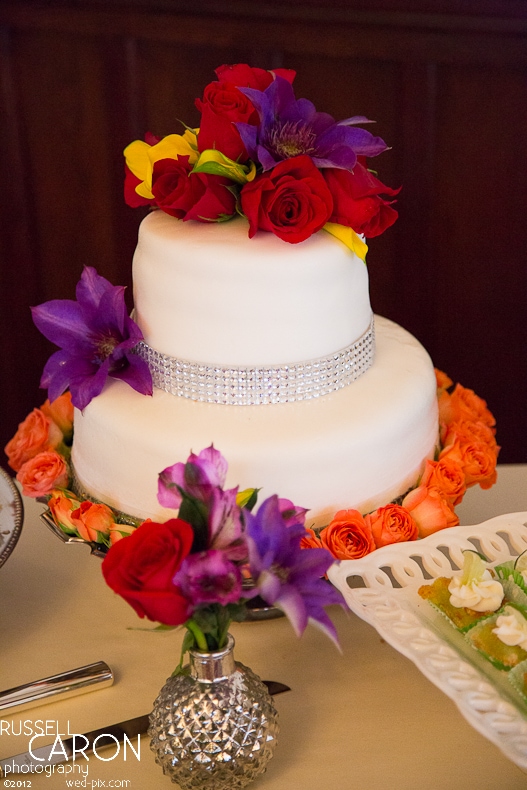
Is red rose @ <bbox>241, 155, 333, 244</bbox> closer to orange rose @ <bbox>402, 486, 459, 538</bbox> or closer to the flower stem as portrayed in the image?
orange rose @ <bbox>402, 486, 459, 538</bbox>

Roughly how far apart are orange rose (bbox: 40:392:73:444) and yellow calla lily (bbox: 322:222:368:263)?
0.57m

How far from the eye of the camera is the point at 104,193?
2.53 metres

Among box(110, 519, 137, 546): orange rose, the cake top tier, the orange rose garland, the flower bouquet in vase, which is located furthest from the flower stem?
the cake top tier

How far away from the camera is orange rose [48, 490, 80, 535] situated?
132 centimetres

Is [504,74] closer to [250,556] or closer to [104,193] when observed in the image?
[104,193]

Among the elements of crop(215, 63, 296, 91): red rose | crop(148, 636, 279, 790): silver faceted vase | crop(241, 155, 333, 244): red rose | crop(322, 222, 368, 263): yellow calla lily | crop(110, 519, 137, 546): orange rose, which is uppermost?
crop(215, 63, 296, 91): red rose

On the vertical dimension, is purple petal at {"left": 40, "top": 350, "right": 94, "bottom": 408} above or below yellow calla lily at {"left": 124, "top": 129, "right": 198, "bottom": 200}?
below

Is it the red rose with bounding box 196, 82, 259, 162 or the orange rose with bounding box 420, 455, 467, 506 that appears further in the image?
the orange rose with bounding box 420, 455, 467, 506

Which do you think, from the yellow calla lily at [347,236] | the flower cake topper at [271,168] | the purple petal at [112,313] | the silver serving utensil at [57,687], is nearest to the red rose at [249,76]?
the flower cake topper at [271,168]

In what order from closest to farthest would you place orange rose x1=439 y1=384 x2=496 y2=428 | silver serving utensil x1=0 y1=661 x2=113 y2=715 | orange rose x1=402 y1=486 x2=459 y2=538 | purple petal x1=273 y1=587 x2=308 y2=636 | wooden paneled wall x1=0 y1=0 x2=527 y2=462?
purple petal x1=273 y1=587 x2=308 y2=636 → silver serving utensil x1=0 y1=661 x2=113 y2=715 → orange rose x1=402 y1=486 x2=459 y2=538 → orange rose x1=439 y1=384 x2=496 y2=428 → wooden paneled wall x1=0 y1=0 x2=527 y2=462

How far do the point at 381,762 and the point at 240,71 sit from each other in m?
0.96

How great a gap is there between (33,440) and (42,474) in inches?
4.0

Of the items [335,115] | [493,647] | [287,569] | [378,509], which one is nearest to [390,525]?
[378,509]

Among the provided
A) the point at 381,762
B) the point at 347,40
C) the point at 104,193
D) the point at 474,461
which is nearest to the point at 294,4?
the point at 347,40
